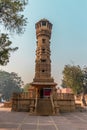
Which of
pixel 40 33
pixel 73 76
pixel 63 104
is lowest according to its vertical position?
pixel 63 104

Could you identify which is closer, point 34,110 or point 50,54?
point 34,110

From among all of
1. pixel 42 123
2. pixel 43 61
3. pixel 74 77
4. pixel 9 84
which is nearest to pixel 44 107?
pixel 43 61

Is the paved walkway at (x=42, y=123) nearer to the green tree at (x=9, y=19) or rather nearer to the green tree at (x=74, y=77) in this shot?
the green tree at (x=9, y=19)

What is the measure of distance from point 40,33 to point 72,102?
1530 cm

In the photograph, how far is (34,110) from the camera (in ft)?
114

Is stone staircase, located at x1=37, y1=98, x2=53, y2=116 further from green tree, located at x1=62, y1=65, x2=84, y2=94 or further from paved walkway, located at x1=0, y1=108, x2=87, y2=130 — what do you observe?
green tree, located at x1=62, y1=65, x2=84, y2=94

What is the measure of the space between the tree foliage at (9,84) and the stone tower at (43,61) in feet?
222

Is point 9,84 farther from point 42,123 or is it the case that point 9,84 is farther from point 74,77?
point 42,123

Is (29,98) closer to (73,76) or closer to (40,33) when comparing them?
(40,33)

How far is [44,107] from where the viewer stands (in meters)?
35.1

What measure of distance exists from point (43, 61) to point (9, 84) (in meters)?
73.0

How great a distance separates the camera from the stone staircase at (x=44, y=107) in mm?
32656

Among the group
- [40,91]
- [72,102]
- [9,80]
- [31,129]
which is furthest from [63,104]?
[9,80]

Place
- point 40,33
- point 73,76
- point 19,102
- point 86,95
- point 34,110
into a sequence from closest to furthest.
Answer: point 34,110, point 19,102, point 40,33, point 73,76, point 86,95
